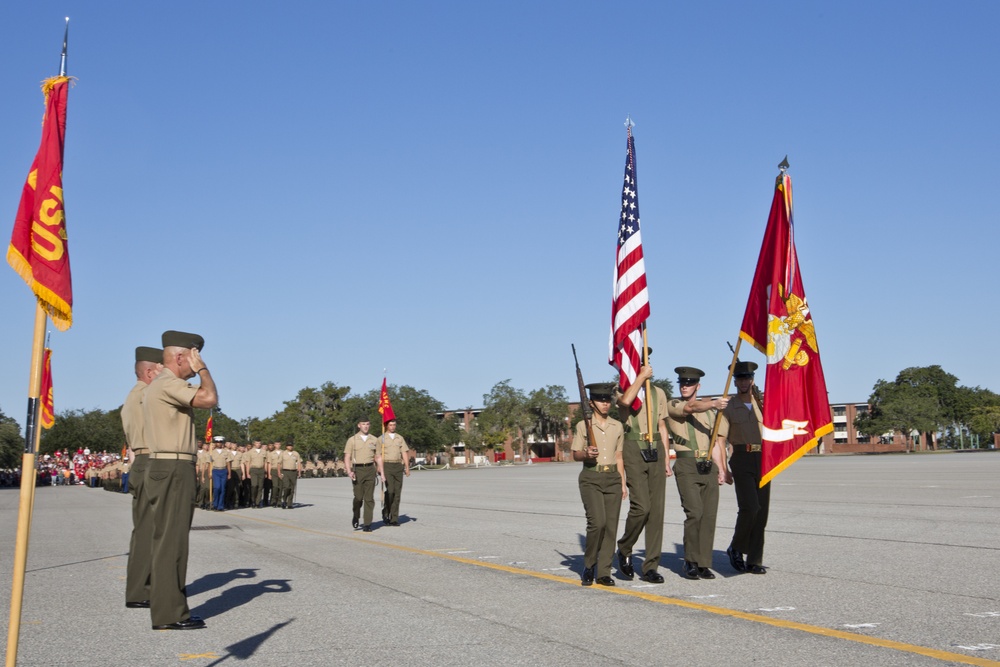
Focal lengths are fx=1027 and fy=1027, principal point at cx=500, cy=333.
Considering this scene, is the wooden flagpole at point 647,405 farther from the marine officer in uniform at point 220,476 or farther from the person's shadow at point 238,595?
the marine officer in uniform at point 220,476

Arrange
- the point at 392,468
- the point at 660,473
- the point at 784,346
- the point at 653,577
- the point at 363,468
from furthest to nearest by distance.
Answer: the point at 392,468, the point at 363,468, the point at 660,473, the point at 784,346, the point at 653,577

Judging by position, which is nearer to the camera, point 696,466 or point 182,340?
point 182,340

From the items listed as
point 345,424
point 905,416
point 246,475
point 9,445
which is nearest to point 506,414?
point 345,424

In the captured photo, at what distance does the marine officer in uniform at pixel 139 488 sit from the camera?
7.91 meters

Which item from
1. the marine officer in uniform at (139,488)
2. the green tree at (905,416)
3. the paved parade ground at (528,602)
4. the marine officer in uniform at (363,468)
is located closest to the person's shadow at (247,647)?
the paved parade ground at (528,602)

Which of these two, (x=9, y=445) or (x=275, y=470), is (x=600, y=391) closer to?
(x=275, y=470)

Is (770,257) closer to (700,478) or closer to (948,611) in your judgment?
(700,478)

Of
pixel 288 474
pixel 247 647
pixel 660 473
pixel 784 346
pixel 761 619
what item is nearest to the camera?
pixel 247 647

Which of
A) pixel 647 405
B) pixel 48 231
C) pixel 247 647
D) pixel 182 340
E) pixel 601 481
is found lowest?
pixel 247 647

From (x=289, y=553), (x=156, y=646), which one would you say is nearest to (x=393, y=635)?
(x=156, y=646)

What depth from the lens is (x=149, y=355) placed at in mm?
9492

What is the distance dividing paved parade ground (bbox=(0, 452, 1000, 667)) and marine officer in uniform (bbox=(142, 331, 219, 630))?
0.26 metres

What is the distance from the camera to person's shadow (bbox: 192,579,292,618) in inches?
330

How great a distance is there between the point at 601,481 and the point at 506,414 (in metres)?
131
